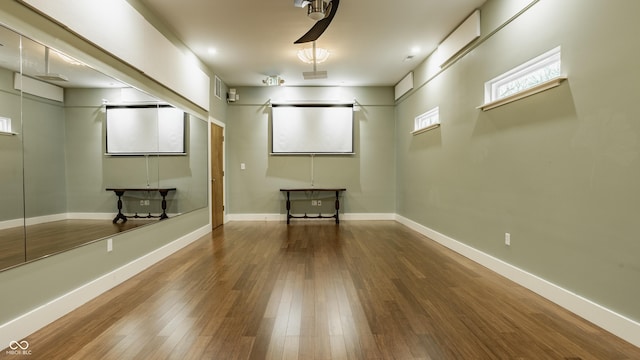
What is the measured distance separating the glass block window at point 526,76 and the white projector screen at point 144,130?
4.01 metres

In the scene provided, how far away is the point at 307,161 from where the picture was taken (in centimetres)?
665

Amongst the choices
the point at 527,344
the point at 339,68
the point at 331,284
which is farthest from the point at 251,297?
the point at 339,68

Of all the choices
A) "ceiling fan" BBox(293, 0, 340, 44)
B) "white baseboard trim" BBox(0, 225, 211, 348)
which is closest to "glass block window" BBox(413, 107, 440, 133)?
"ceiling fan" BBox(293, 0, 340, 44)

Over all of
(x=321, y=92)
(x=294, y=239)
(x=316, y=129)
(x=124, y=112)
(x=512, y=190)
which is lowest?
(x=294, y=239)

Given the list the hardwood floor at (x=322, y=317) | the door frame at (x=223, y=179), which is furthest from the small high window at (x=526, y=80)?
the door frame at (x=223, y=179)

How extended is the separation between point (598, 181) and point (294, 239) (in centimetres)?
379

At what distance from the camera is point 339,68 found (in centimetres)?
547

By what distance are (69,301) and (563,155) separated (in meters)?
4.12

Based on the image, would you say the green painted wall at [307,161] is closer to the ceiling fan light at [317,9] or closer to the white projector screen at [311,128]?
the white projector screen at [311,128]

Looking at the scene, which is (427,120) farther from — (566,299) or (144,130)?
(144,130)

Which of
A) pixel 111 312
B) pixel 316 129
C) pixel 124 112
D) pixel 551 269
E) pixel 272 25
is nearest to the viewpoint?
pixel 111 312

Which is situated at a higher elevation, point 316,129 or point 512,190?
point 316,129

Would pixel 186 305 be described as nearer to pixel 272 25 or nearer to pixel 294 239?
pixel 294 239

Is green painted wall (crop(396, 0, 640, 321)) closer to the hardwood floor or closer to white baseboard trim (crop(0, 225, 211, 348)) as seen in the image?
the hardwood floor
